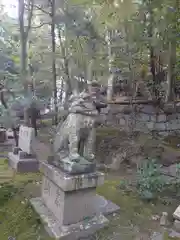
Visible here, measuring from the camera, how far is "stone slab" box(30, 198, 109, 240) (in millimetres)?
2883

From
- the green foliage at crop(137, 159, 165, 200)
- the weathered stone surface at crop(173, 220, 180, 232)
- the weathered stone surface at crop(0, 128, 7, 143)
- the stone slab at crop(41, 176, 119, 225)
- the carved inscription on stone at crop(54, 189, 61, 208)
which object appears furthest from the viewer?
the weathered stone surface at crop(0, 128, 7, 143)

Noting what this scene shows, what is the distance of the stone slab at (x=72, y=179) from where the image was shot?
2897 mm

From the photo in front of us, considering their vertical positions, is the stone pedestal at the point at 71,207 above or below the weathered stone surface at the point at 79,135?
below

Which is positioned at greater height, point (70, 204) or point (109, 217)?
point (70, 204)

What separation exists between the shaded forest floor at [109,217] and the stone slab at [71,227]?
93mm

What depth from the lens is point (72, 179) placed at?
9.55ft

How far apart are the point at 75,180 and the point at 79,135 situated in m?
0.58

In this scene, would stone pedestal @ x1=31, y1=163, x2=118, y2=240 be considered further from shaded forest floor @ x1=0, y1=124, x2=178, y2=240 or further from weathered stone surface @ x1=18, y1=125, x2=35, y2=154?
weathered stone surface @ x1=18, y1=125, x2=35, y2=154

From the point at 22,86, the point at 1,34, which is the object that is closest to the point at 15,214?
the point at 22,86

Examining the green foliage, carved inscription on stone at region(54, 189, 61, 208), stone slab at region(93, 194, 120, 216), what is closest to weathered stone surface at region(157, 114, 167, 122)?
the green foliage

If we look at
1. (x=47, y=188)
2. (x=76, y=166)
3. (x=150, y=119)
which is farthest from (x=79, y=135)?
(x=150, y=119)

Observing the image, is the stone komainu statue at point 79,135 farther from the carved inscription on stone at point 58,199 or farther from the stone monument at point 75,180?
the carved inscription on stone at point 58,199

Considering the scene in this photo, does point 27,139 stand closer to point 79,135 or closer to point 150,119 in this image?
point 79,135

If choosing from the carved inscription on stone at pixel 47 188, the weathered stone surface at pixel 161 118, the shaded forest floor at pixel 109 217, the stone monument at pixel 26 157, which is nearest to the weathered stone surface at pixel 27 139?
the stone monument at pixel 26 157
